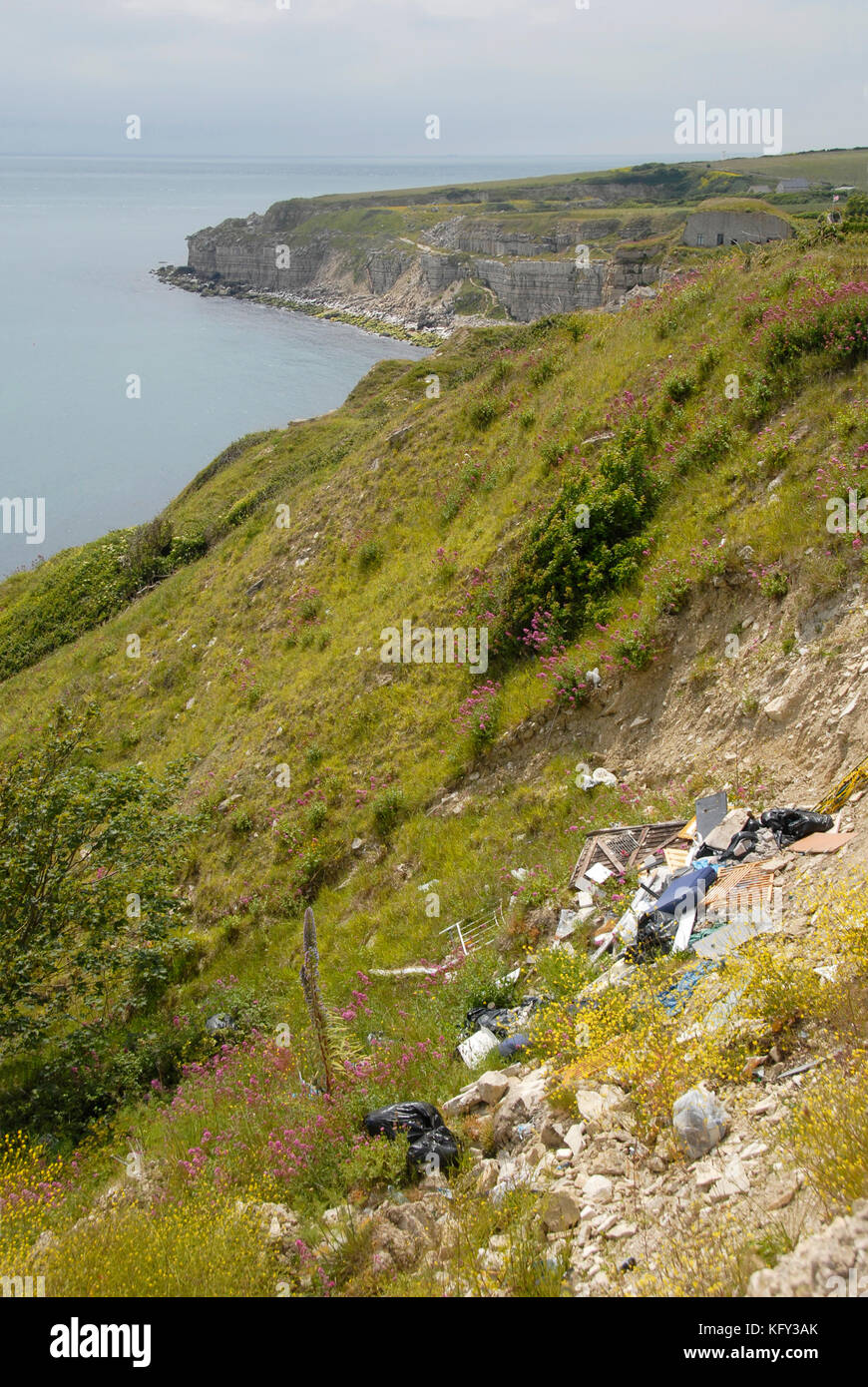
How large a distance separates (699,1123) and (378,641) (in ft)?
46.5

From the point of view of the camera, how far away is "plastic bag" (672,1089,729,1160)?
546 cm

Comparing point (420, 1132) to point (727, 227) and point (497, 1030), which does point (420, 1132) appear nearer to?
point (497, 1030)

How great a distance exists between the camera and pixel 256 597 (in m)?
25.6

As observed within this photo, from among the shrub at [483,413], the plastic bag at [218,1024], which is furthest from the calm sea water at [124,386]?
the plastic bag at [218,1024]

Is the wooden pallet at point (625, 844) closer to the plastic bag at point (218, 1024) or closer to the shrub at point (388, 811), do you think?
the shrub at point (388, 811)

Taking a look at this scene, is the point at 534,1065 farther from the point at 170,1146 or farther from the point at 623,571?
the point at 623,571

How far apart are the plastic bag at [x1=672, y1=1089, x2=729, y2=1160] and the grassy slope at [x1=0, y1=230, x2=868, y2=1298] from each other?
3049 mm

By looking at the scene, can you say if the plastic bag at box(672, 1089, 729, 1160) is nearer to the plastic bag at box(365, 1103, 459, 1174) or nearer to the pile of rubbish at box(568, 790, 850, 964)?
the pile of rubbish at box(568, 790, 850, 964)

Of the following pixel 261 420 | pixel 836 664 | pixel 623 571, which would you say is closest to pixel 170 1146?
pixel 836 664

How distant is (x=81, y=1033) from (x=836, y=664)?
11.3 meters

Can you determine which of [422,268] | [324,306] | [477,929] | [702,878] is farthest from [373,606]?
[324,306]

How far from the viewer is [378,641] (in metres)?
18.7

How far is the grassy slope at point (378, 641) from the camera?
40.3 ft

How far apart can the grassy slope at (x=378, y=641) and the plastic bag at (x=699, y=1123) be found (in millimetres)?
3049
